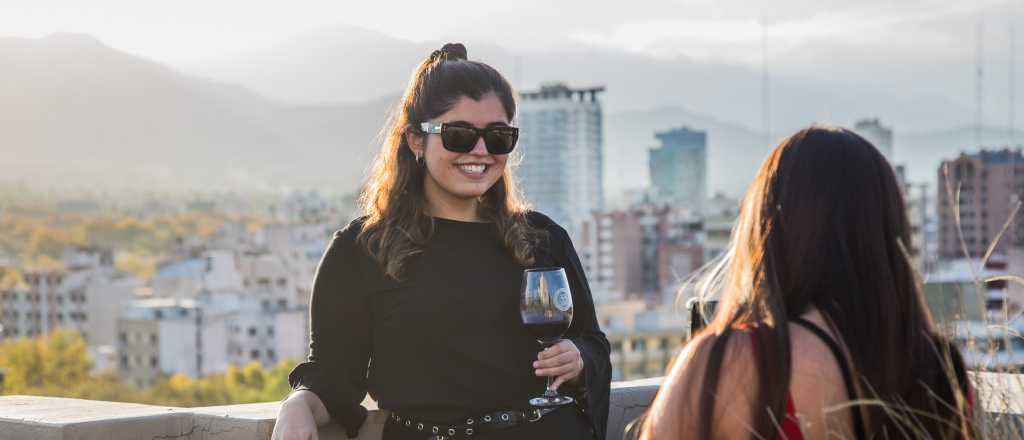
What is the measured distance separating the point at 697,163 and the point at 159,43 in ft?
150

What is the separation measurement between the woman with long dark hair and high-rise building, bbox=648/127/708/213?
11225 cm

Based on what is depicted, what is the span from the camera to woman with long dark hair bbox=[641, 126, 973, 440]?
1.35m

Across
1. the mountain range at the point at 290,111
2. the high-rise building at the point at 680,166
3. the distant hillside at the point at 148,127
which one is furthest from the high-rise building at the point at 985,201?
the high-rise building at the point at 680,166

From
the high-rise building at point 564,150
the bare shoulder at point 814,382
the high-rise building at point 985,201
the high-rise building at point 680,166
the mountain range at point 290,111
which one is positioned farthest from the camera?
the high-rise building at point 680,166

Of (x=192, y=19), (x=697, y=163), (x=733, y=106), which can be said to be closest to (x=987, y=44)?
(x=697, y=163)

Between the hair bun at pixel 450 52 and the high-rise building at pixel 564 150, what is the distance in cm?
10343

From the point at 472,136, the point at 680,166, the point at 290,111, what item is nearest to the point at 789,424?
the point at 472,136

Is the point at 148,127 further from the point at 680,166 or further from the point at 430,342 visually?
the point at 430,342

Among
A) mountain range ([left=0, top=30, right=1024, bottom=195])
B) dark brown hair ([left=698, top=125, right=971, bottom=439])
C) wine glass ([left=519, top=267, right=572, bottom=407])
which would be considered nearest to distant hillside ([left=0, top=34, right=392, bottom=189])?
mountain range ([left=0, top=30, right=1024, bottom=195])

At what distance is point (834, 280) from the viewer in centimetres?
138

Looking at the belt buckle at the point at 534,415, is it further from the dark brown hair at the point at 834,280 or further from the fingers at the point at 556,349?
the dark brown hair at the point at 834,280

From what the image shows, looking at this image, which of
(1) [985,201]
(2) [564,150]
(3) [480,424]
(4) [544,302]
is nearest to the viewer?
(4) [544,302]

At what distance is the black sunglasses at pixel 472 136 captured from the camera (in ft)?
7.21

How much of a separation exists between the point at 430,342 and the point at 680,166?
117 metres
